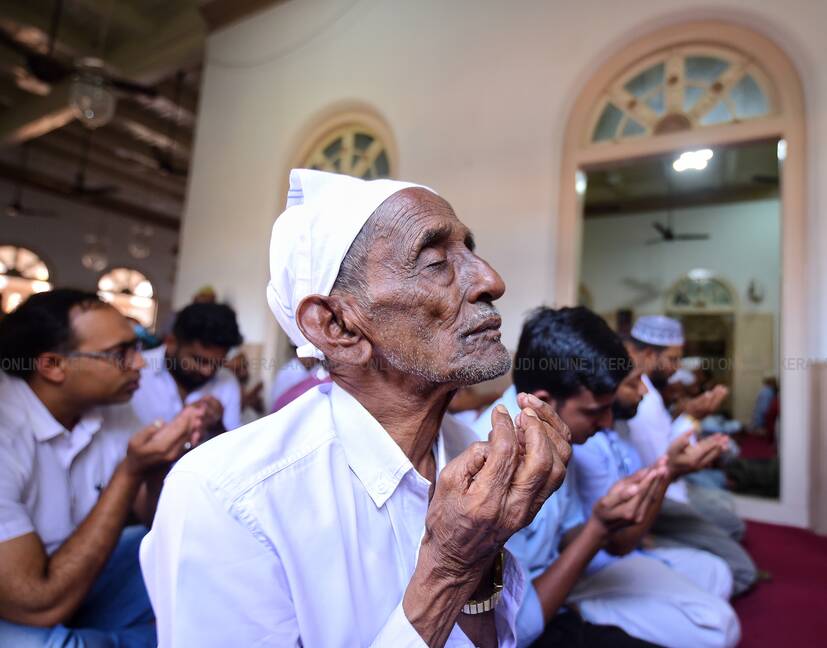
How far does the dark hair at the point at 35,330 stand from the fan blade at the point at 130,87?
398cm

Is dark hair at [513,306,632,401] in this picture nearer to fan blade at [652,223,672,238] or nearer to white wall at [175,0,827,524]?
white wall at [175,0,827,524]

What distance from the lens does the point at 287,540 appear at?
782mm

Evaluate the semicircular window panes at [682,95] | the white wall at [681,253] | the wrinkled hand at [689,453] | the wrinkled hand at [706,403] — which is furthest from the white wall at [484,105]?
the white wall at [681,253]

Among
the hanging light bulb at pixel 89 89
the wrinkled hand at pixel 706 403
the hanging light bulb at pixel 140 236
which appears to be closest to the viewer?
the wrinkled hand at pixel 706 403

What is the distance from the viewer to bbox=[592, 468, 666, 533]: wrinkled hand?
4.67 feet

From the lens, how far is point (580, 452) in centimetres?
191

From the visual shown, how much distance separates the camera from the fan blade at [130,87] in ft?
15.9

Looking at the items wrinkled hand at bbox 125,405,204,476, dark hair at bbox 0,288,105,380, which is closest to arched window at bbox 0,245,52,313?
dark hair at bbox 0,288,105,380

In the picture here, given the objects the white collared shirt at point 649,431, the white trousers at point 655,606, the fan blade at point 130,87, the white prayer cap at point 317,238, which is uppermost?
the fan blade at point 130,87

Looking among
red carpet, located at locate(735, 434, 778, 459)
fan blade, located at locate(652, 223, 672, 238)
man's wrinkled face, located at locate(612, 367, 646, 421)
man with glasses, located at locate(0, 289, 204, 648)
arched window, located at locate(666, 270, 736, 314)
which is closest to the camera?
man with glasses, located at locate(0, 289, 204, 648)

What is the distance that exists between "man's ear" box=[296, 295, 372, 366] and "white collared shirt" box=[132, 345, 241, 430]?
5.39 ft

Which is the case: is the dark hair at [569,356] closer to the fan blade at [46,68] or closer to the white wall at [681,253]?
the fan blade at [46,68]

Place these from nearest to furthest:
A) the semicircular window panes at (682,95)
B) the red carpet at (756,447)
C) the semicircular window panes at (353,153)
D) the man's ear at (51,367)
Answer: the man's ear at (51,367) → the semicircular window panes at (682,95) → the semicircular window panes at (353,153) → the red carpet at (756,447)

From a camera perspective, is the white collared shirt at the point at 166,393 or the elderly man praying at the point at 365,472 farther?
the white collared shirt at the point at 166,393
